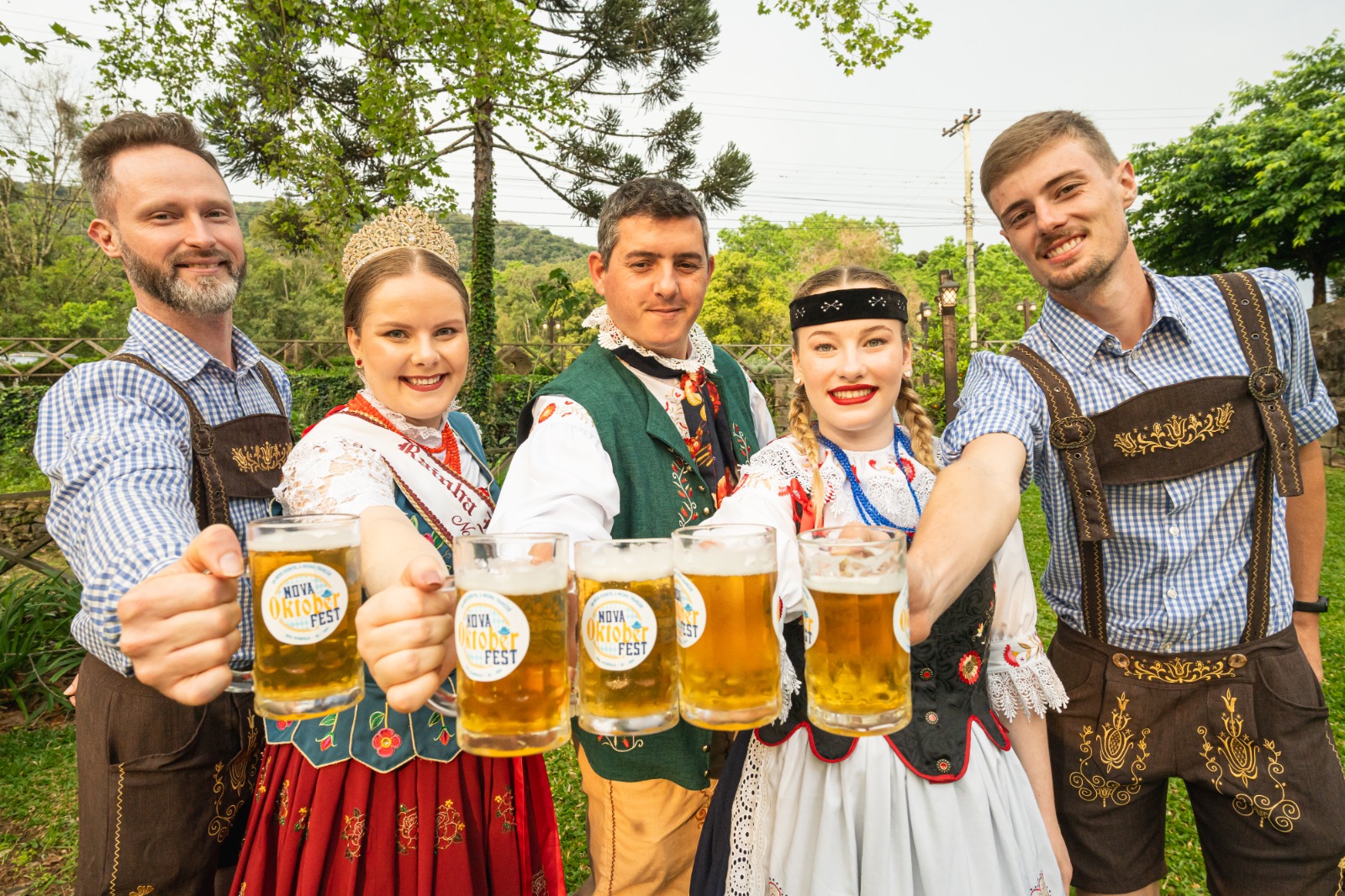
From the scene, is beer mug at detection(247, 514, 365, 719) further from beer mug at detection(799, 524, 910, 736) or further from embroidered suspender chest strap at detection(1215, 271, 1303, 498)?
embroidered suspender chest strap at detection(1215, 271, 1303, 498)

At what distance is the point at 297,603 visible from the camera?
3.70 feet

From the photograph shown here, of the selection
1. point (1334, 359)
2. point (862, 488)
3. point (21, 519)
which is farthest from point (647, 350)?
point (1334, 359)

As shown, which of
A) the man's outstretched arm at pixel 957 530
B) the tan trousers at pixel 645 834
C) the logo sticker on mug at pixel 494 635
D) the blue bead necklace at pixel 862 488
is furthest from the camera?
the tan trousers at pixel 645 834

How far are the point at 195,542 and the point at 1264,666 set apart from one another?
2.53 meters

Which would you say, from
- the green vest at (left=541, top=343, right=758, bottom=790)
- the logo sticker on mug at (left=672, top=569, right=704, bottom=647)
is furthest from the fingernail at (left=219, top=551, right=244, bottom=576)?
the green vest at (left=541, top=343, right=758, bottom=790)

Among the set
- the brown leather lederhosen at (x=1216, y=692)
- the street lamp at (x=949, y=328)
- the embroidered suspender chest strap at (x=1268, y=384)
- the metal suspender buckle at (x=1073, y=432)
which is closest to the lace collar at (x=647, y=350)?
the brown leather lederhosen at (x=1216, y=692)

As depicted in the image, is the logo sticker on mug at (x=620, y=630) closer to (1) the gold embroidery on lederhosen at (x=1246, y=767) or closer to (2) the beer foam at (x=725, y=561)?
(2) the beer foam at (x=725, y=561)

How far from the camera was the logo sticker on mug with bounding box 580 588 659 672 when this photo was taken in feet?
3.65

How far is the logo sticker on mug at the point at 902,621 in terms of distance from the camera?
3.82 ft

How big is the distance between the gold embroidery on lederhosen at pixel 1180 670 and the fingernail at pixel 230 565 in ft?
7.19

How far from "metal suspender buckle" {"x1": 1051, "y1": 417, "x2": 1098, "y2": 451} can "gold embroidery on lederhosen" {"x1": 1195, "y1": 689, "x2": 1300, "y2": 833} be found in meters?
0.78

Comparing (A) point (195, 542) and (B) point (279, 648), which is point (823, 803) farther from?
(A) point (195, 542)

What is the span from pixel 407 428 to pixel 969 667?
5.04ft

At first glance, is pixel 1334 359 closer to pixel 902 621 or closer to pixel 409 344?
pixel 902 621
